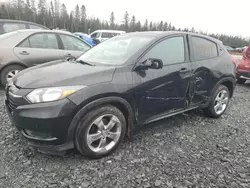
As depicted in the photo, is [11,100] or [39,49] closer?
[11,100]

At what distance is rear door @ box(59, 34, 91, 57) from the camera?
554 cm

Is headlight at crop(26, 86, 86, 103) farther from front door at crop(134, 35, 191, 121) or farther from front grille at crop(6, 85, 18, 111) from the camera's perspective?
front door at crop(134, 35, 191, 121)

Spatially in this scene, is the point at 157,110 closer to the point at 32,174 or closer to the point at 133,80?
the point at 133,80

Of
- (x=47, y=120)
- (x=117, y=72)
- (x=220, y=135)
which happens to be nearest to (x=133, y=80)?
(x=117, y=72)

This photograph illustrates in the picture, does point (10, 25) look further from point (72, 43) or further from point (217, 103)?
point (217, 103)

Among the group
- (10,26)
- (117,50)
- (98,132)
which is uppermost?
(10,26)

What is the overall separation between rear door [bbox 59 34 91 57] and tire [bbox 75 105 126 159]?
11.7 feet

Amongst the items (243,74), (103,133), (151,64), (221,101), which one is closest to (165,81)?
(151,64)

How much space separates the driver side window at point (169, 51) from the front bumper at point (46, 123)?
1.39 meters

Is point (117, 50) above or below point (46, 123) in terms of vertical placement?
above

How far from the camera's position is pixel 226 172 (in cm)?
237

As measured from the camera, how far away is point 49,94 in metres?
2.13

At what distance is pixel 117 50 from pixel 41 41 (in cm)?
311

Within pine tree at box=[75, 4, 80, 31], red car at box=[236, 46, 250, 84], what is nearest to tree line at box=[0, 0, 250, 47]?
pine tree at box=[75, 4, 80, 31]
